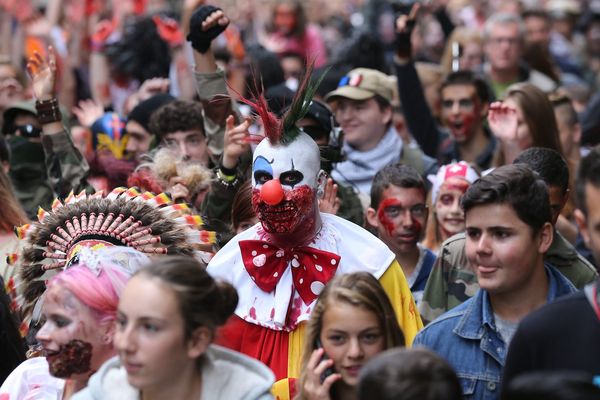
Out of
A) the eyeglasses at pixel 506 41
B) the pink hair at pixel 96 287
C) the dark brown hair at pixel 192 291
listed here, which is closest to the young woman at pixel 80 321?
the pink hair at pixel 96 287

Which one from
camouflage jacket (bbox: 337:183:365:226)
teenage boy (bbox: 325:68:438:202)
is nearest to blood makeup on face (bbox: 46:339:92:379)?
camouflage jacket (bbox: 337:183:365:226)

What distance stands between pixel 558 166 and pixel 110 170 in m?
2.87

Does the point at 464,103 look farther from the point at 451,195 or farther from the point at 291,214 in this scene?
the point at 291,214

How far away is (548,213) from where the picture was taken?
179 inches

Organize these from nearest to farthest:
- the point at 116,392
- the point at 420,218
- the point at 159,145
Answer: the point at 116,392, the point at 420,218, the point at 159,145

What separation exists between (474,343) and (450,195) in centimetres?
225

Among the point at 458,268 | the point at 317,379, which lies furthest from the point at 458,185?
the point at 317,379

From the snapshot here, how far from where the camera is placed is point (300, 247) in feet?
16.3

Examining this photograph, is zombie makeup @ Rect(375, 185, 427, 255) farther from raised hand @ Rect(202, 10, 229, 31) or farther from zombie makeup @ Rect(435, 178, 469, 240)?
raised hand @ Rect(202, 10, 229, 31)

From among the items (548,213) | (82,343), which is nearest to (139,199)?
(82,343)

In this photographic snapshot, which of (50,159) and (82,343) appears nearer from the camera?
(82,343)

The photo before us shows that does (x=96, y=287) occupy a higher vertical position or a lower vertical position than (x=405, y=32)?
lower

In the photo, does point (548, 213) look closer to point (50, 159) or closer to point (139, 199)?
point (139, 199)

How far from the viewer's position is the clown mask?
486 centimetres
